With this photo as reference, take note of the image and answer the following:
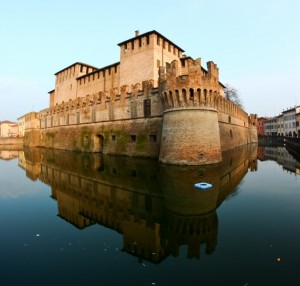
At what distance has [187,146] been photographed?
17.5m

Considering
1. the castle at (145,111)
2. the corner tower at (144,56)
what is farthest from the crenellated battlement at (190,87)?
the corner tower at (144,56)

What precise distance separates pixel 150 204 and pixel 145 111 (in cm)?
1557

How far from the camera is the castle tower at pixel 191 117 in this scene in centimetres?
1761

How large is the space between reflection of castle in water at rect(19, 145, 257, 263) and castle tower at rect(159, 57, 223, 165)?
1.89 m

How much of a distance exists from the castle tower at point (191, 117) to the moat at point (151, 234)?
4705 mm

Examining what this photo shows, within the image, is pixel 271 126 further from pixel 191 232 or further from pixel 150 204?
pixel 191 232

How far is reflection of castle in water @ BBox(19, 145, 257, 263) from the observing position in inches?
246

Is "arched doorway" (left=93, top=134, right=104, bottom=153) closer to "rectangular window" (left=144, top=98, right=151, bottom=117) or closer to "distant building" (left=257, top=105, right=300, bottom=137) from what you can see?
"rectangular window" (left=144, top=98, right=151, bottom=117)

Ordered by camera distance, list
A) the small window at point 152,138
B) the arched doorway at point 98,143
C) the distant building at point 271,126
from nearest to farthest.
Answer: the small window at point 152,138 → the arched doorway at point 98,143 → the distant building at point 271,126

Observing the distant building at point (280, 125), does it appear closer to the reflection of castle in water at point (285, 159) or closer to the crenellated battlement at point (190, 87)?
the reflection of castle in water at point (285, 159)

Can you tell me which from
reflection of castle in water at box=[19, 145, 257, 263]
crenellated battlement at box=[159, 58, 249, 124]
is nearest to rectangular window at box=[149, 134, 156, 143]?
crenellated battlement at box=[159, 58, 249, 124]

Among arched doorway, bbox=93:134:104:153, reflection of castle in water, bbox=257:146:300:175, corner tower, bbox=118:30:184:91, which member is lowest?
reflection of castle in water, bbox=257:146:300:175

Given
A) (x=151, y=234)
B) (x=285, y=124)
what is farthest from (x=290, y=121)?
(x=151, y=234)

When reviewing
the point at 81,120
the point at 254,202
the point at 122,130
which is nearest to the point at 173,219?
the point at 254,202
